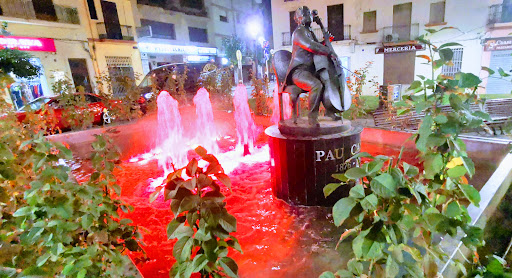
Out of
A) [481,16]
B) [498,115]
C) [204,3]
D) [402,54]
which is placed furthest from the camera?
[204,3]

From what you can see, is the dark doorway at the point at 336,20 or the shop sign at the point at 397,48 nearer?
the shop sign at the point at 397,48

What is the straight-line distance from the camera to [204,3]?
100 ft

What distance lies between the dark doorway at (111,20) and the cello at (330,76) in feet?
67.2

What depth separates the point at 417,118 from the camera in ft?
22.4

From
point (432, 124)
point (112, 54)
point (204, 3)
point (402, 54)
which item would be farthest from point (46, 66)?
point (402, 54)

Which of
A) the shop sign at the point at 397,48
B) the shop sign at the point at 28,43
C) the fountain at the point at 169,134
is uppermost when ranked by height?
the shop sign at the point at 28,43

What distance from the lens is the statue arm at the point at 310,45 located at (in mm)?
3709

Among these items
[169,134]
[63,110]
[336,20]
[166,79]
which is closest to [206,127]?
[169,134]

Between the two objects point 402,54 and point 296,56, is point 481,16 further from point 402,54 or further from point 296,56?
point 296,56

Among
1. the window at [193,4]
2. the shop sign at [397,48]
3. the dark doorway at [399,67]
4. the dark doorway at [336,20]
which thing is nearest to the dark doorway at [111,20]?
the window at [193,4]

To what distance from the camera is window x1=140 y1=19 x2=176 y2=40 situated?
80.8 ft

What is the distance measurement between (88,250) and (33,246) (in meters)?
0.27

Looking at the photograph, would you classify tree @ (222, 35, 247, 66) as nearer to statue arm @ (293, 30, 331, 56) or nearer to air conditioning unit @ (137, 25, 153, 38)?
air conditioning unit @ (137, 25, 153, 38)

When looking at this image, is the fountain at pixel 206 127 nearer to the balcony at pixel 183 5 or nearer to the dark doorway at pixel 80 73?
the dark doorway at pixel 80 73
